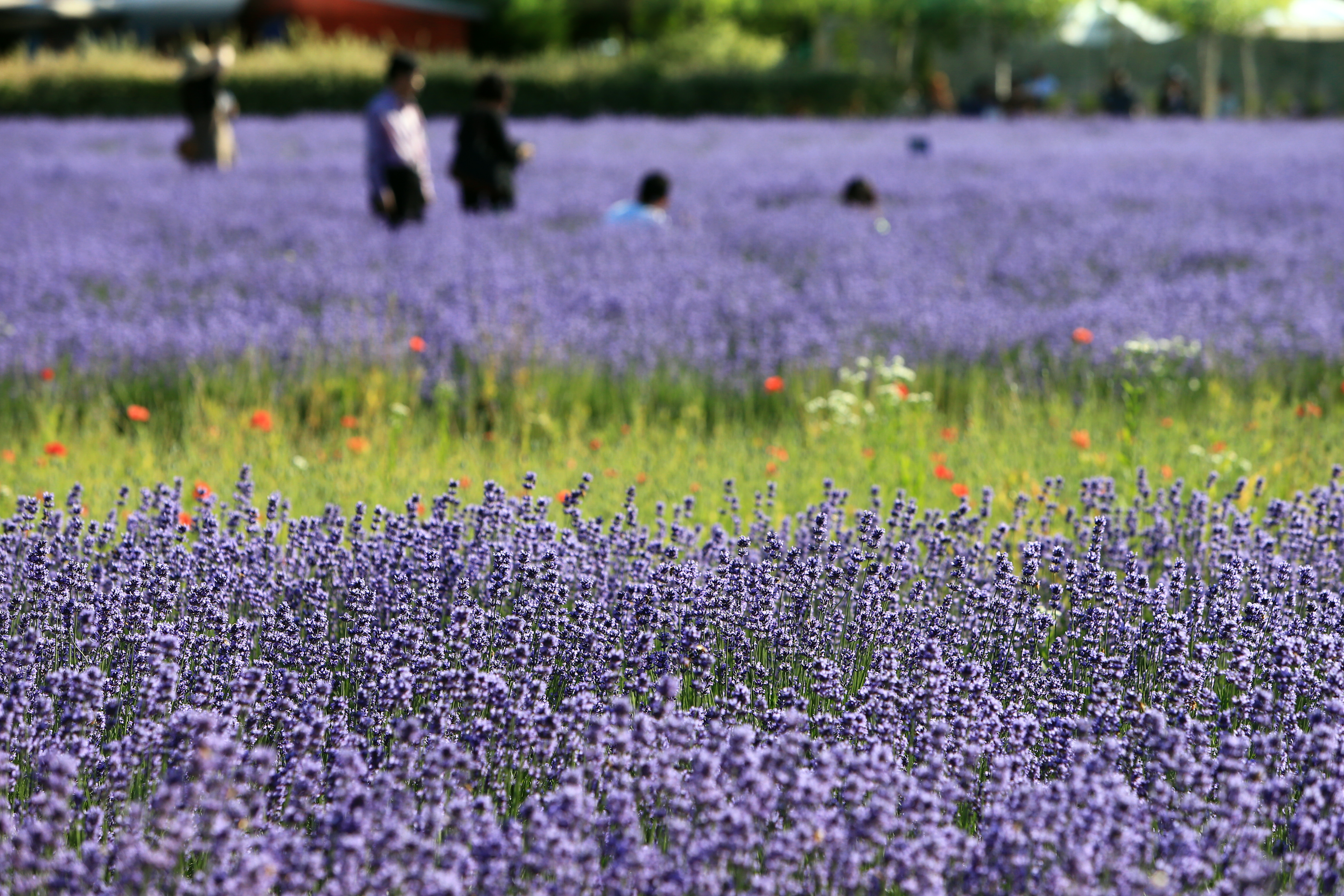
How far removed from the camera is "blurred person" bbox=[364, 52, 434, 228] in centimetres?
927

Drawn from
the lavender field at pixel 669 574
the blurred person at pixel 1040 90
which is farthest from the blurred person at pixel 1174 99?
the lavender field at pixel 669 574

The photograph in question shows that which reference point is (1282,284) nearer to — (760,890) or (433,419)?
(433,419)

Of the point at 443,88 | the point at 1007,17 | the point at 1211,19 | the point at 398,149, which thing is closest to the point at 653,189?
the point at 398,149

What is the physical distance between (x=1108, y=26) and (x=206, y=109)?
31.7 meters

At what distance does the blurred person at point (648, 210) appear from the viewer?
10.5 m

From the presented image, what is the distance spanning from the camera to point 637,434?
5.92 m

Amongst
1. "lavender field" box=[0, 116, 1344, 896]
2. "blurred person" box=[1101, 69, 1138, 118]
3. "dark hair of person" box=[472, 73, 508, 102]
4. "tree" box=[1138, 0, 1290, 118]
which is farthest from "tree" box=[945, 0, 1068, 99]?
"lavender field" box=[0, 116, 1344, 896]

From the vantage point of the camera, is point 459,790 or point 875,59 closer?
point 459,790

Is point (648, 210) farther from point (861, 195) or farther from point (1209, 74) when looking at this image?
point (1209, 74)

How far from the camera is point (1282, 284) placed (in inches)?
336

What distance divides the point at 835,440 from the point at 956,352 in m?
1.73

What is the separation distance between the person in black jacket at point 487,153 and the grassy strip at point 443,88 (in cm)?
1841

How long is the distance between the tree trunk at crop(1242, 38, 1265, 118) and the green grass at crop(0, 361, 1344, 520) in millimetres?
30467

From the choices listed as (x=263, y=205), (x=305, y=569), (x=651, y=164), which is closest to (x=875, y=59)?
(x=651, y=164)
